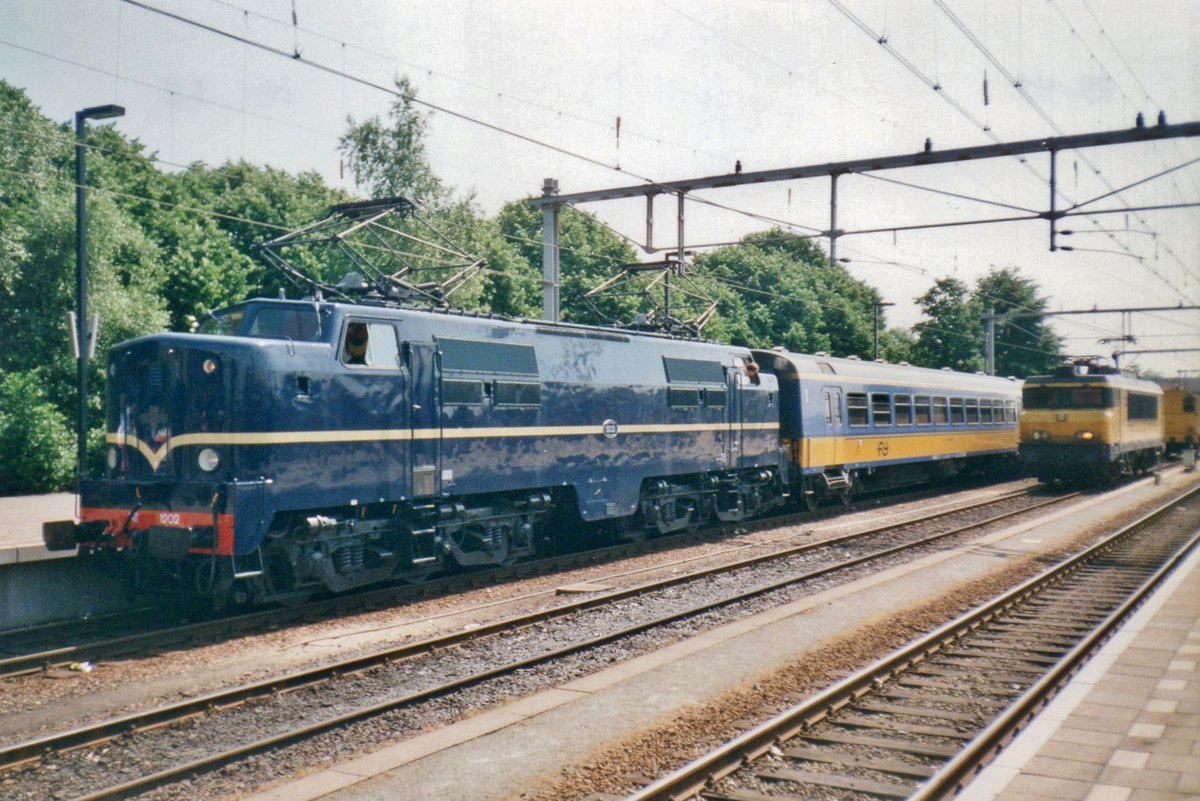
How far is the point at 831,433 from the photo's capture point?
79.5 feet

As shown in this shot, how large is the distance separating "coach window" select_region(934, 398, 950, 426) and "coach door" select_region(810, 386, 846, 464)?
6532mm

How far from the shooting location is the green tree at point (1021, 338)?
251 feet

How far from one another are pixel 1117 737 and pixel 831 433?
17426 millimetres

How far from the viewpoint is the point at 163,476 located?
1173cm

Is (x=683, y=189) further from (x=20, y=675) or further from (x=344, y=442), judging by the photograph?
(x=20, y=675)

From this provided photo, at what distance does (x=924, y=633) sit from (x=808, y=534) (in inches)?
351

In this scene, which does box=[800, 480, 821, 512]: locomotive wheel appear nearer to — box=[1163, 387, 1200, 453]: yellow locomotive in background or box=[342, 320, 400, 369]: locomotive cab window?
box=[342, 320, 400, 369]: locomotive cab window

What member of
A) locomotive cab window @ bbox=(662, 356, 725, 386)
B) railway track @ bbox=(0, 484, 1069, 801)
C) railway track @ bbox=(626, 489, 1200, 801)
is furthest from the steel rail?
locomotive cab window @ bbox=(662, 356, 725, 386)

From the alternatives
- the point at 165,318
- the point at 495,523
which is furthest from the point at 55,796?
the point at 165,318

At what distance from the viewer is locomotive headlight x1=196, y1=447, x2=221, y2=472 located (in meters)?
11.3

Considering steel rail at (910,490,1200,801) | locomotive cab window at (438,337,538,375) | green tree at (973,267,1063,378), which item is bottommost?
steel rail at (910,490,1200,801)

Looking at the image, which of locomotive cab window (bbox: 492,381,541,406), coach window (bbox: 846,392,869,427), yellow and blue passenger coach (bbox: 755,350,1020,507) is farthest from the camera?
coach window (bbox: 846,392,869,427)

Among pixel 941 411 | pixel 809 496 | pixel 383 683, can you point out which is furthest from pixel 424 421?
pixel 941 411

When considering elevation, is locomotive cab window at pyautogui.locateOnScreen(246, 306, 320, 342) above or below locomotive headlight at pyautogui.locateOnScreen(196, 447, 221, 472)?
above
